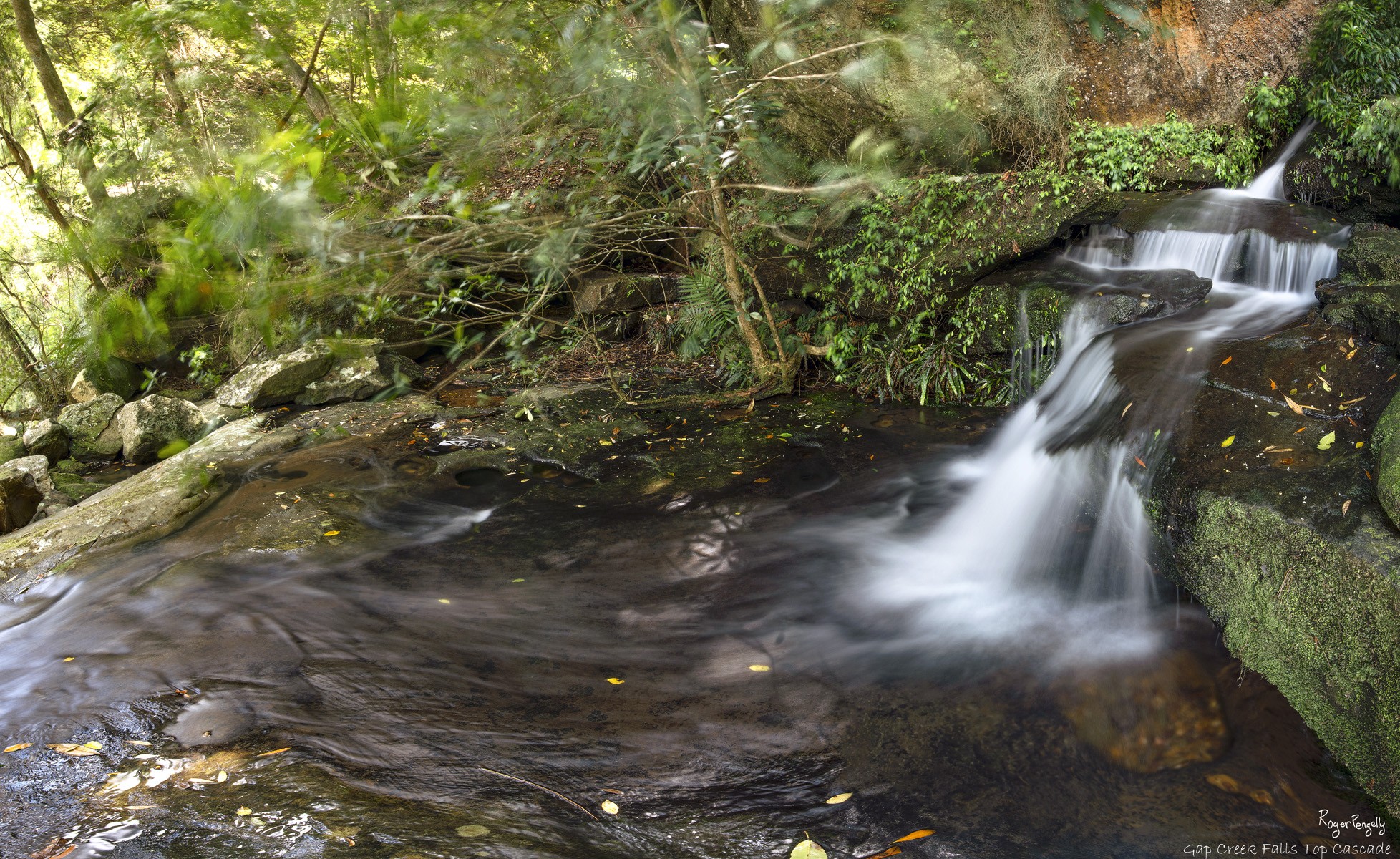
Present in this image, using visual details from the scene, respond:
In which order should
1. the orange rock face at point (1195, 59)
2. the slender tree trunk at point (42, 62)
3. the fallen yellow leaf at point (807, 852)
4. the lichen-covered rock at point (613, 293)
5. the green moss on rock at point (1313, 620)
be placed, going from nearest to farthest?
1. the fallen yellow leaf at point (807, 852)
2. the green moss on rock at point (1313, 620)
3. the orange rock face at point (1195, 59)
4. the slender tree trunk at point (42, 62)
5. the lichen-covered rock at point (613, 293)

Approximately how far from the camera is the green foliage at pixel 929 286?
26.3 feet

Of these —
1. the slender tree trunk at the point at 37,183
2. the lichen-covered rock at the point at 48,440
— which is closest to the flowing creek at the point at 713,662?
the slender tree trunk at the point at 37,183

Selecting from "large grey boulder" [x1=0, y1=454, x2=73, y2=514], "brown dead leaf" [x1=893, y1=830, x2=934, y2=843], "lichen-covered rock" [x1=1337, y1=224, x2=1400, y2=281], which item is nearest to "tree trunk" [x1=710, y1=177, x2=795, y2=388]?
"lichen-covered rock" [x1=1337, y1=224, x2=1400, y2=281]

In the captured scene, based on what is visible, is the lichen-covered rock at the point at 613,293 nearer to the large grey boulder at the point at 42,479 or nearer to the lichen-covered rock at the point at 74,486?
the lichen-covered rock at the point at 74,486

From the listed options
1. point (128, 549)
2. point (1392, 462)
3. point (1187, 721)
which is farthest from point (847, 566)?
point (128, 549)

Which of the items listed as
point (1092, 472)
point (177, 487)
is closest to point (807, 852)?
point (1092, 472)

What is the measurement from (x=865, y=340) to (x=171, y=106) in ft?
20.5

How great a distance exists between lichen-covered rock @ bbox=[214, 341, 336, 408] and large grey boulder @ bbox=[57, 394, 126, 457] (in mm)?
1235

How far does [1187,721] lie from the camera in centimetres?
375

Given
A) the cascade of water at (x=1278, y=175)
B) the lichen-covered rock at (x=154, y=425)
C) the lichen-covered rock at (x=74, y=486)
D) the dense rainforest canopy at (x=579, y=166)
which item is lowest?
the lichen-covered rock at (x=74, y=486)

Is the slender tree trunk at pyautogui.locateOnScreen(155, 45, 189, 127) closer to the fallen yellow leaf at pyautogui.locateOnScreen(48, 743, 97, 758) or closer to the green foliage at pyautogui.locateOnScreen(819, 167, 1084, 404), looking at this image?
the fallen yellow leaf at pyautogui.locateOnScreen(48, 743, 97, 758)

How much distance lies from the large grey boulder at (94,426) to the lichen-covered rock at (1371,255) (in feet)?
41.0

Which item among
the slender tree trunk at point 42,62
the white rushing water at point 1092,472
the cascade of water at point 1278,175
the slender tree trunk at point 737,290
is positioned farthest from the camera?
the slender tree trunk at point 42,62

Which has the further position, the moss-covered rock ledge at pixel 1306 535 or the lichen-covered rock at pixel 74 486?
the lichen-covered rock at pixel 74 486
